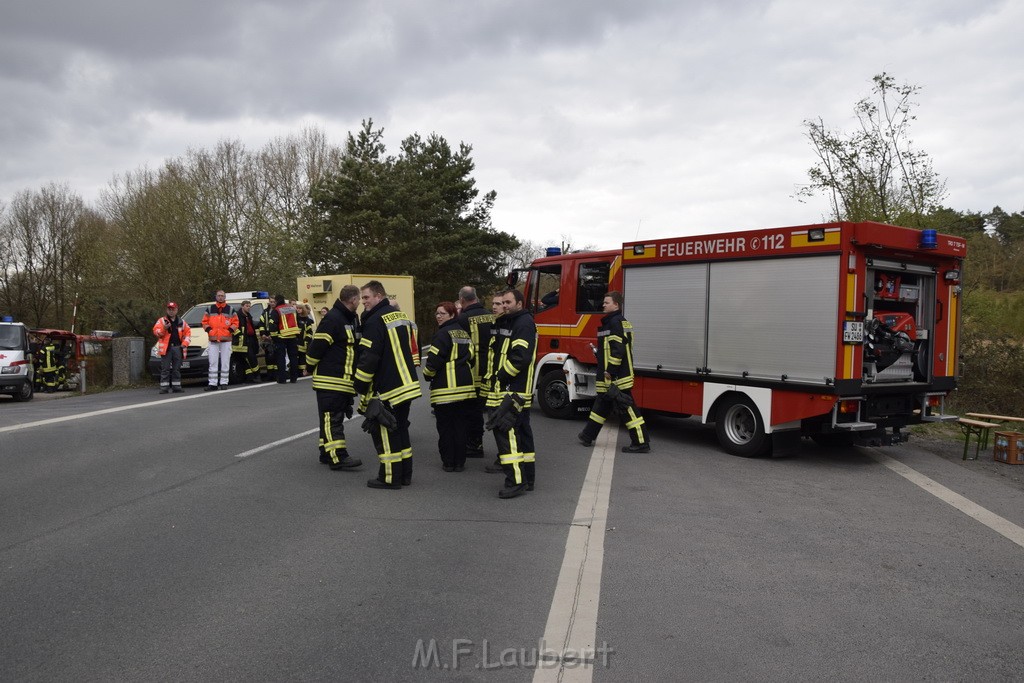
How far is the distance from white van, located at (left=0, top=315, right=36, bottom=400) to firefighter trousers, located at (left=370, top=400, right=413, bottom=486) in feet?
42.6

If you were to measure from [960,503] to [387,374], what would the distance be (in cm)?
517

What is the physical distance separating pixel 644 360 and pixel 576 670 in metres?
6.90

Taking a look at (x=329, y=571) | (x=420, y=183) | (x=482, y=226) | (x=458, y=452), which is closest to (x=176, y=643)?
(x=329, y=571)

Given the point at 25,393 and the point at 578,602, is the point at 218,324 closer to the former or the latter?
the point at 25,393

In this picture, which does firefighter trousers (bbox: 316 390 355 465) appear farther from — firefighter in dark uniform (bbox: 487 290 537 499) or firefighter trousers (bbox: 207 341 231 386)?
firefighter trousers (bbox: 207 341 231 386)

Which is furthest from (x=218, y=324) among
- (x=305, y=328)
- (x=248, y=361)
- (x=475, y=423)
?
(x=475, y=423)

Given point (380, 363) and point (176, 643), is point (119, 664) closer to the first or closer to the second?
point (176, 643)

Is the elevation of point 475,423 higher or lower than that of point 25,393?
higher

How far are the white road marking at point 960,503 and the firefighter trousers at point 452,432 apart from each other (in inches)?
174

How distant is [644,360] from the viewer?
32.9 feet

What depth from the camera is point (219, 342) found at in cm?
1549

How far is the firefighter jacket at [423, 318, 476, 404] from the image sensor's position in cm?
717

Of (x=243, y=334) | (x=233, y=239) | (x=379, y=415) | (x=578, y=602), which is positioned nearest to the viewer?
(x=578, y=602)

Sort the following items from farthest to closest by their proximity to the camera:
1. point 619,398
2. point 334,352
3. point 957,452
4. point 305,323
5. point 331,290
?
point 331,290 → point 305,323 → point 957,452 → point 619,398 → point 334,352
